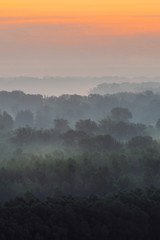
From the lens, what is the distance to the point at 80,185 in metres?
56.7

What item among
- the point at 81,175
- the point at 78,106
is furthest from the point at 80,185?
the point at 78,106

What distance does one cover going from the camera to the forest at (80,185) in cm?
3866

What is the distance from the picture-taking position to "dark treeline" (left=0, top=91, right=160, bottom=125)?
515 feet

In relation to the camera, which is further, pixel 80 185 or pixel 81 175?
pixel 81 175

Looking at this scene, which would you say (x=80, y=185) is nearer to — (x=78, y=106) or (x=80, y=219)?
(x=80, y=219)

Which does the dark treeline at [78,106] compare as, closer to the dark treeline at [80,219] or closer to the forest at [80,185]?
the forest at [80,185]

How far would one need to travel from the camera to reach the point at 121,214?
41.2m

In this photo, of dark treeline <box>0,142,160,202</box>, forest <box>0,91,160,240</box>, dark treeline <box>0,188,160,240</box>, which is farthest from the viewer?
dark treeline <box>0,142,160,202</box>

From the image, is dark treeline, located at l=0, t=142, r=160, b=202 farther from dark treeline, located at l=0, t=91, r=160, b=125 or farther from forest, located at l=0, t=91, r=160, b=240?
dark treeline, located at l=0, t=91, r=160, b=125

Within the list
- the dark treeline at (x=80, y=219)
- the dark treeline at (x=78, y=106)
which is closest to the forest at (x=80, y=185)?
the dark treeline at (x=80, y=219)

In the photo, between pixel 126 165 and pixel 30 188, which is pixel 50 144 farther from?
pixel 30 188

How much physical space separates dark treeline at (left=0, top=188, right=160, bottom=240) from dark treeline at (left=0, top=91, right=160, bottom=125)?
10367 centimetres

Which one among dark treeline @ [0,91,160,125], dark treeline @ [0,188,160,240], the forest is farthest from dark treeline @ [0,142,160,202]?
dark treeline @ [0,91,160,125]

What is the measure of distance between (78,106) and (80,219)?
12427cm
